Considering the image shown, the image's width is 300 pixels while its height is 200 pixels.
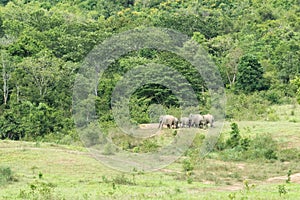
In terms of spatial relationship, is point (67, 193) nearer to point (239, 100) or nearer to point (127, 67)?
point (239, 100)

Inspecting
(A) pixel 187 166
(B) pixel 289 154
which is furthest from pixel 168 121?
(A) pixel 187 166

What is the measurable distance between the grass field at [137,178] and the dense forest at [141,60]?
149 inches

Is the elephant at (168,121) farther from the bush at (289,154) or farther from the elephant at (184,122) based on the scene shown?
the bush at (289,154)

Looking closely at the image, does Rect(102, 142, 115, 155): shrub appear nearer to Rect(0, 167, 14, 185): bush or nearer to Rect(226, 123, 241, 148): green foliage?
Rect(226, 123, 241, 148): green foliage

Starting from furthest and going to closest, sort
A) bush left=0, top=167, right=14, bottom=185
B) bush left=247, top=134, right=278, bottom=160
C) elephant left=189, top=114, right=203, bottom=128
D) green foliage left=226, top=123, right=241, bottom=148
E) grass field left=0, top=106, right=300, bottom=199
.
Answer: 1. elephant left=189, top=114, right=203, bottom=128
2. green foliage left=226, top=123, right=241, bottom=148
3. bush left=247, top=134, right=278, bottom=160
4. bush left=0, top=167, right=14, bottom=185
5. grass field left=0, top=106, right=300, bottom=199

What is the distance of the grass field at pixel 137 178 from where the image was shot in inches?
599

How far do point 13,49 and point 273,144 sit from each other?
18995 mm

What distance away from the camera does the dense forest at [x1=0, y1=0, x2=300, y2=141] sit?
31.3 m

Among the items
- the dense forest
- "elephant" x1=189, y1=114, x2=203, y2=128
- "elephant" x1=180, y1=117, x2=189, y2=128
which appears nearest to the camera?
"elephant" x1=189, y1=114, x2=203, y2=128

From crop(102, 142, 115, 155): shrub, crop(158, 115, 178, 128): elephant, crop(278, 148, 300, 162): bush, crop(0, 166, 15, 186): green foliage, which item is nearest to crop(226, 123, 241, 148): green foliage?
crop(278, 148, 300, 162): bush

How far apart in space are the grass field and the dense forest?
3.80 m

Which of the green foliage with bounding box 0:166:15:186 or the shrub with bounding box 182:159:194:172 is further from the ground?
the shrub with bounding box 182:159:194:172

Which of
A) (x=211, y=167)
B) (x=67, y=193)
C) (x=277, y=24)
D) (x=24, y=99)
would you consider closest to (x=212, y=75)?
(x=24, y=99)

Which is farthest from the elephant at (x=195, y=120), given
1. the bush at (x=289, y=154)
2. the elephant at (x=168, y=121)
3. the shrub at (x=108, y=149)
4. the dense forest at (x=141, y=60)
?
the shrub at (x=108, y=149)
